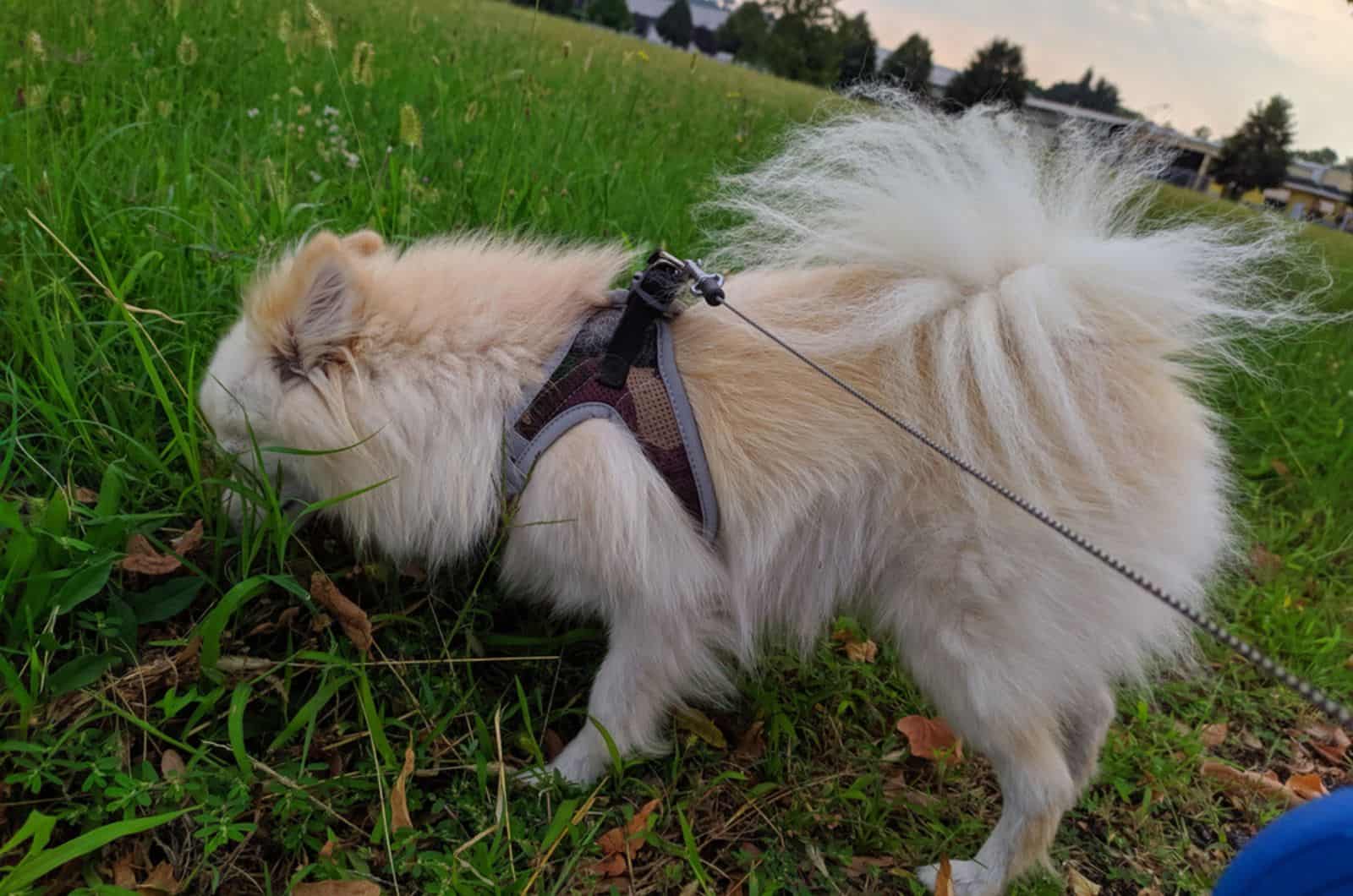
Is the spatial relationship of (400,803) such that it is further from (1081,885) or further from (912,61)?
(912,61)

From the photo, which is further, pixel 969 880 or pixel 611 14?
pixel 611 14

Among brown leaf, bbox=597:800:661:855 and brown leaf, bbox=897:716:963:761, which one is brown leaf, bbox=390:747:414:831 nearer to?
brown leaf, bbox=597:800:661:855

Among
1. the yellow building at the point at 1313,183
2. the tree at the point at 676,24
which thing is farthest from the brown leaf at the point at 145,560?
the tree at the point at 676,24

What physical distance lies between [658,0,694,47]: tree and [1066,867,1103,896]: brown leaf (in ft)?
182

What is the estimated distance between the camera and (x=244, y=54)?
165 inches

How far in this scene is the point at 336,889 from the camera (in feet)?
5.16

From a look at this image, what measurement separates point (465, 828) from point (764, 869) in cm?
70

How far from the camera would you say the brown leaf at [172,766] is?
1613 mm

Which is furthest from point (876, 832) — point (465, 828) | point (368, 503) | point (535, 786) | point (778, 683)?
point (368, 503)

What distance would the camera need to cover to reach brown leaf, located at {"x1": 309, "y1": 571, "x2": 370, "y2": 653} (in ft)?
6.47

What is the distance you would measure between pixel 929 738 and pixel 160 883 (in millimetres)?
1886

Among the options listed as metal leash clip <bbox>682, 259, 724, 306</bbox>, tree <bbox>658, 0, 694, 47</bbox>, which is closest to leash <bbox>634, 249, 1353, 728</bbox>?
metal leash clip <bbox>682, 259, 724, 306</bbox>

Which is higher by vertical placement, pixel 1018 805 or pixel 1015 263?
pixel 1015 263

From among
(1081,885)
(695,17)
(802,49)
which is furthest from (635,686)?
(695,17)
